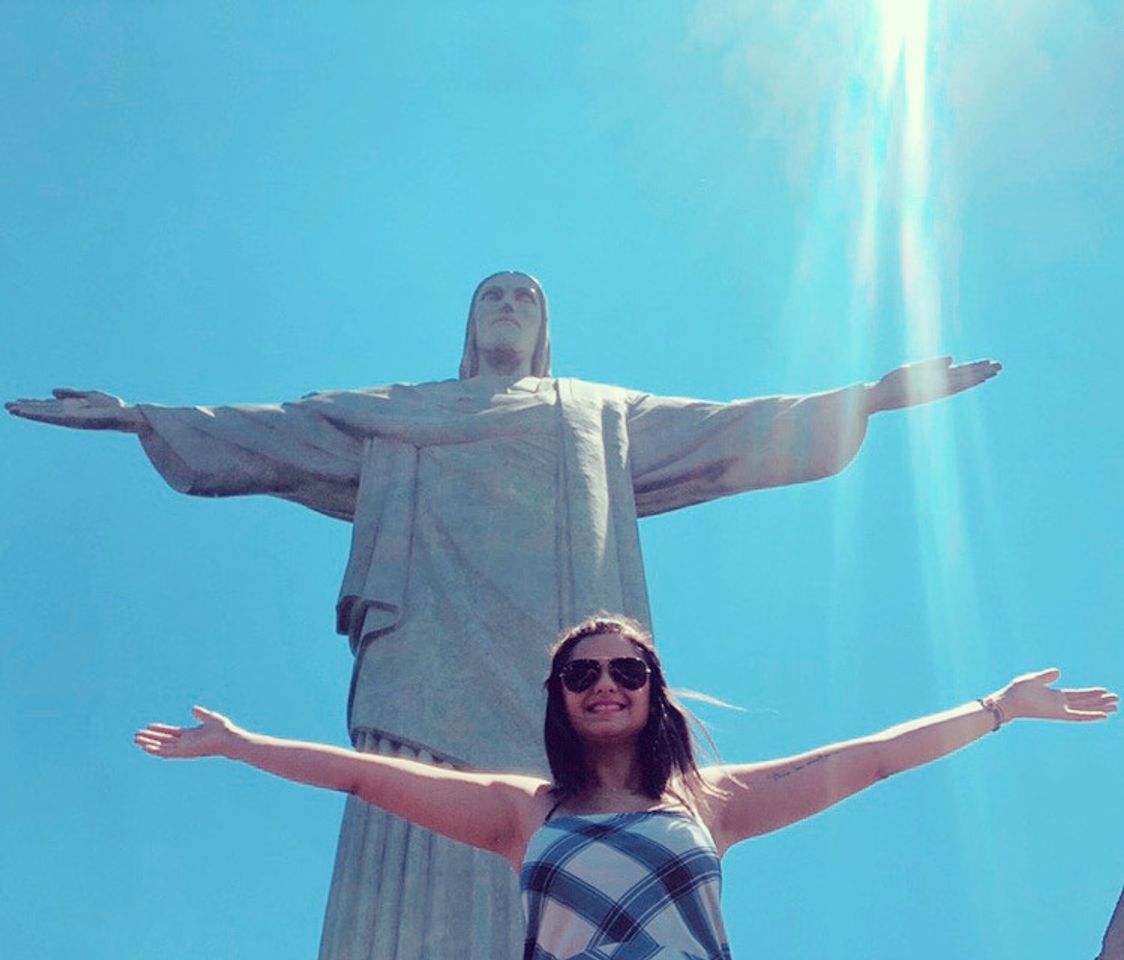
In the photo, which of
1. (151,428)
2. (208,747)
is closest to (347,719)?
(151,428)

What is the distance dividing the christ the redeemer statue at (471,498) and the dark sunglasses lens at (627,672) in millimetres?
4243

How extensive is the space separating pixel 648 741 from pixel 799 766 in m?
0.37

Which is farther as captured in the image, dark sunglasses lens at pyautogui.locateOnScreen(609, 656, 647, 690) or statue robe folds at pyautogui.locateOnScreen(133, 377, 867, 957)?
statue robe folds at pyautogui.locateOnScreen(133, 377, 867, 957)

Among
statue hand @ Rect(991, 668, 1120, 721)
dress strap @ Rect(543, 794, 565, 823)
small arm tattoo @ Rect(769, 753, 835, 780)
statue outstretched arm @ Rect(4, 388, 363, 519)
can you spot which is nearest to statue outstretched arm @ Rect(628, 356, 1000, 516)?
statue outstretched arm @ Rect(4, 388, 363, 519)

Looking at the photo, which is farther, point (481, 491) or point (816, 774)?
point (481, 491)

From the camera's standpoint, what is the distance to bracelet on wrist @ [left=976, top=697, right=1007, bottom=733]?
450 centimetres

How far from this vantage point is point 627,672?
4258 millimetres

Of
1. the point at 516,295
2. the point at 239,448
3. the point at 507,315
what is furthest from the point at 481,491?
the point at 516,295

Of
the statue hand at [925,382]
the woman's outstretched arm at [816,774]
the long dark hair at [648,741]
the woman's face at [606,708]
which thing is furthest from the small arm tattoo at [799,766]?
the statue hand at [925,382]

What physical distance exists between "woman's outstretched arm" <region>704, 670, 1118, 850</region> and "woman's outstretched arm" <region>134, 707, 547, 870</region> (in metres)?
0.44

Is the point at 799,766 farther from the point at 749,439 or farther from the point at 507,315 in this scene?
the point at 507,315

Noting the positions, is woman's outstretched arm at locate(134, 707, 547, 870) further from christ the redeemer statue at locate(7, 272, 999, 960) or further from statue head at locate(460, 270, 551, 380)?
statue head at locate(460, 270, 551, 380)

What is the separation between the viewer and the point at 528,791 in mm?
4254

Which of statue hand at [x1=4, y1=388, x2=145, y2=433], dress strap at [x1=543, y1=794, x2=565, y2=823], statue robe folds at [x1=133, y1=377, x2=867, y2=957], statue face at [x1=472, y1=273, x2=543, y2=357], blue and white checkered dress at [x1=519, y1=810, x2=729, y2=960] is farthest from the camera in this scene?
statue face at [x1=472, y1=273, x2=543, y2=357]
